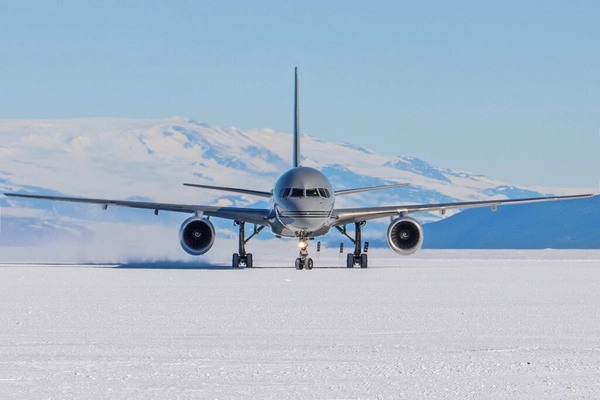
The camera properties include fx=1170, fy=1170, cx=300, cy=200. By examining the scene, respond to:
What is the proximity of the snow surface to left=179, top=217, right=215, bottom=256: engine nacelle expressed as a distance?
52.7ft

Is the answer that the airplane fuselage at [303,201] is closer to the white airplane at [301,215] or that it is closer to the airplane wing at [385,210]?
the white airplane at [301,215]

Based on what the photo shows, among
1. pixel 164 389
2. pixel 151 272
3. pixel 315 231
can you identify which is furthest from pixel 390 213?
pixel 164 389

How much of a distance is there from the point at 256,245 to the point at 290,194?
57.0 meters

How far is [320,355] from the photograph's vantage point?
14.9m

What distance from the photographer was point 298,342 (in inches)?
651

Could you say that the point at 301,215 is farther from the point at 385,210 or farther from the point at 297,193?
the point at 385,210

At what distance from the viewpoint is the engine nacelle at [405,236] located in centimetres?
4697

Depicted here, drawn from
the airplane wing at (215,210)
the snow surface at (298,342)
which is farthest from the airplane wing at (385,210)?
the snow surface at (298,342)

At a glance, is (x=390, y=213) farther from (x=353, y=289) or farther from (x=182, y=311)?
(x=182, y=311)

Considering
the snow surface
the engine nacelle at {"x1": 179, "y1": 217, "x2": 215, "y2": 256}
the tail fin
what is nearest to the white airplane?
the engine nacelle at {"x1": 179, "y1": 217, "x2": 215, "y2": 256}

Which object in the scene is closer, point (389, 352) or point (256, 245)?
point (389, 352)

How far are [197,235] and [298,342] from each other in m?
30.8

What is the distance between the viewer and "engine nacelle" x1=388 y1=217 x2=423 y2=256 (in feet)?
154

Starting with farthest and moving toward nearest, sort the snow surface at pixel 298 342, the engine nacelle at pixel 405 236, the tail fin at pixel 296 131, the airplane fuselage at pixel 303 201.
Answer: the tail fin at pixel 296 131 < the engine nacelle at pixel 405 236 < the airplane fuselage at pixel 303 201 < the snow surface at pixel 298 342
